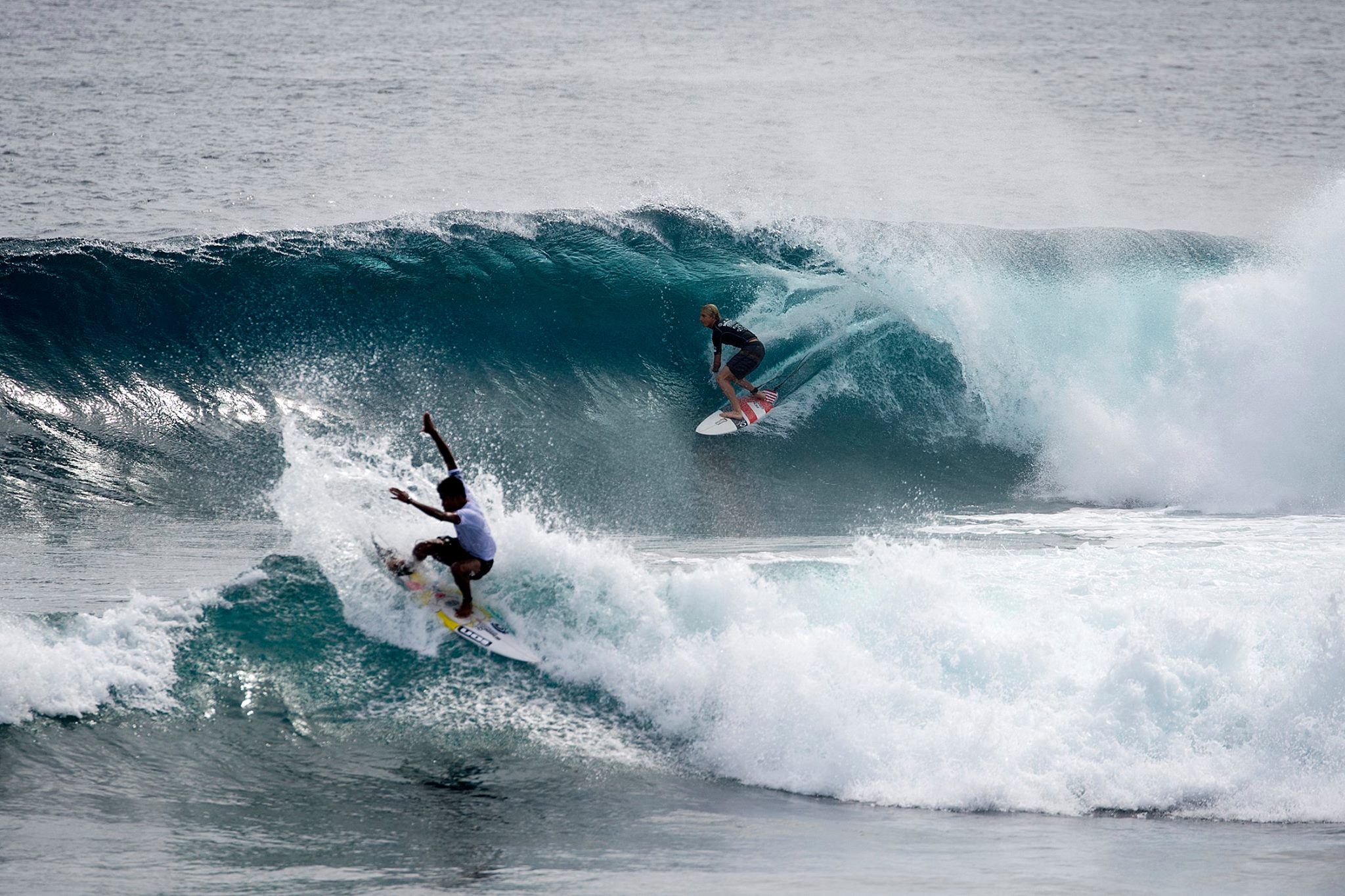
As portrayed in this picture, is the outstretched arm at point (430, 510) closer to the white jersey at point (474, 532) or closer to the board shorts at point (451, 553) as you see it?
the white jersey at point (474, 532)

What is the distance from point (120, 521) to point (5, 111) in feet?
44.5

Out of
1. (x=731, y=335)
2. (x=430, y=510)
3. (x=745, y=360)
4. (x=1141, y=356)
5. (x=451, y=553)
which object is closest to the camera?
(x=430, y=510)

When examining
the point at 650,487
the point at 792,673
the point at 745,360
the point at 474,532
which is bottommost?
the point at 792,673

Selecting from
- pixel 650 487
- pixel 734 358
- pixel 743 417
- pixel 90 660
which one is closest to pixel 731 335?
pixel 734 358

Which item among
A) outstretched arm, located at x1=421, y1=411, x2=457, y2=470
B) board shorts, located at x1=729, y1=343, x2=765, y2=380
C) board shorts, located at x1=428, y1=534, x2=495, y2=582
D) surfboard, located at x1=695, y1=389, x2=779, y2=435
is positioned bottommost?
board shorts, located at x1=428, y1=534, x2=495, y2=582

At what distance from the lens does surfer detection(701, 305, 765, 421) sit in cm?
1224

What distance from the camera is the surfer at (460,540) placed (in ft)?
23.5

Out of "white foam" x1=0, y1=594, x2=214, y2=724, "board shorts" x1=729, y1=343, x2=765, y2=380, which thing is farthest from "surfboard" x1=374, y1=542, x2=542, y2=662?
"board shorts" x1=729, y1=343, x2=765, y2=380

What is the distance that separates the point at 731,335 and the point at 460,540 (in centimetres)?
548

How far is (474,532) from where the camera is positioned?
742cm

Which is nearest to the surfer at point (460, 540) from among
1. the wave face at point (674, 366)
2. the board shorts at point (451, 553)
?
the board shorts at point (451, 553)

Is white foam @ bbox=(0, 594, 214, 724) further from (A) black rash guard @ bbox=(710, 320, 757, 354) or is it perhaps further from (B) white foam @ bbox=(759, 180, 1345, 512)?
(B) white foam @ bbox=(759, 180, 1345, 512)

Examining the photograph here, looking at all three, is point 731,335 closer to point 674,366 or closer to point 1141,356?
point 674,366

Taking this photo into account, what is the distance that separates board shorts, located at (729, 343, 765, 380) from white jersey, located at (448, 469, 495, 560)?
537 cm
